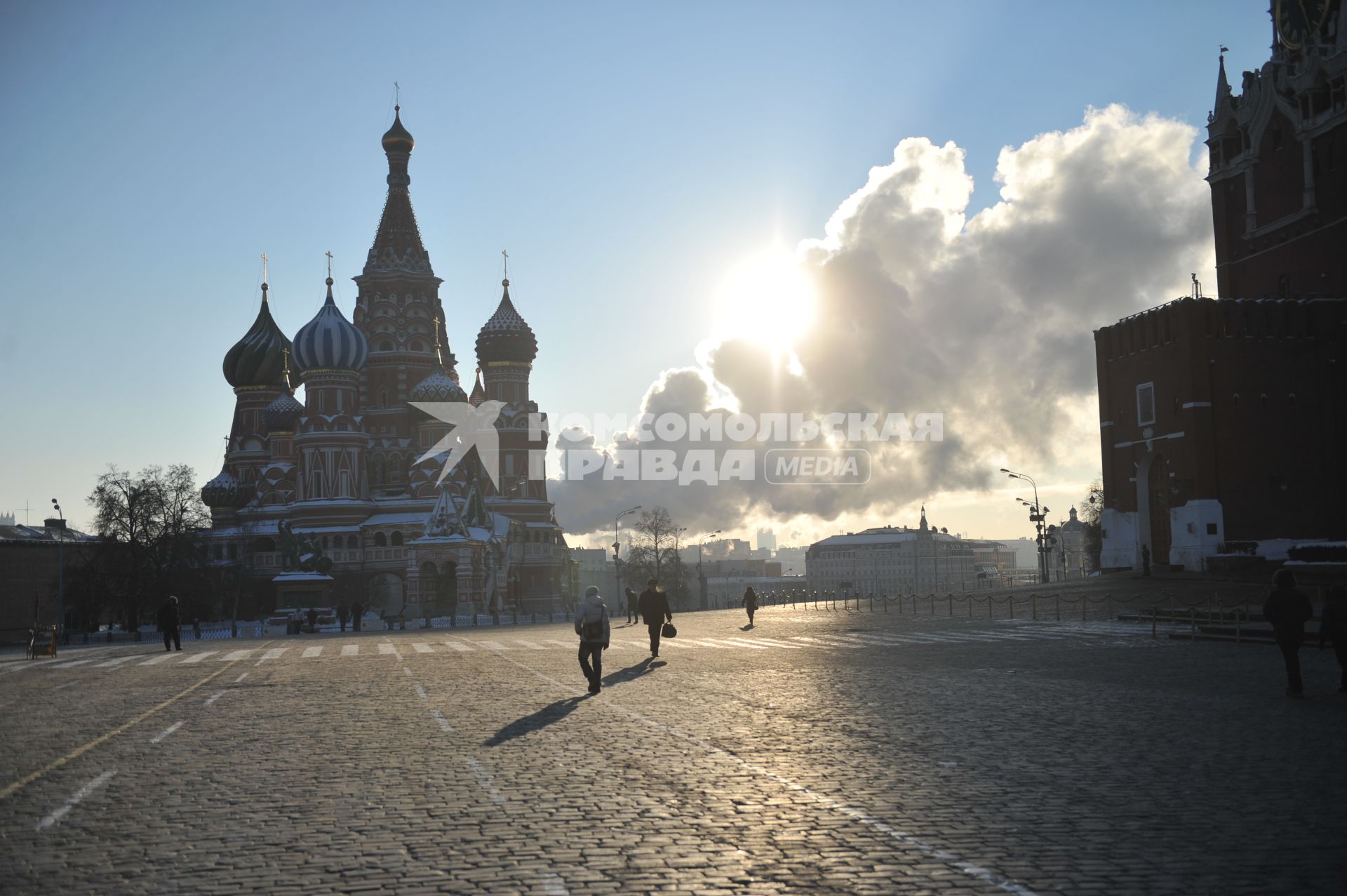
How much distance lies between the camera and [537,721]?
1423cm

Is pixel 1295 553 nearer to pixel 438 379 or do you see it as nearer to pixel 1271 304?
pixel 1271 304

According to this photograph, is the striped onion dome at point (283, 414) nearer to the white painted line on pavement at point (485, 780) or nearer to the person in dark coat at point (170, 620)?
the person in dark coat at point (170, 620)

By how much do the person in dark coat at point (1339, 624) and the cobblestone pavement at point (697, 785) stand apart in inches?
19.2

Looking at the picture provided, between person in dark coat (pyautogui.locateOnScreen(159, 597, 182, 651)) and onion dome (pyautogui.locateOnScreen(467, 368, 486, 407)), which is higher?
onion dome (pyautogui.locateOnScreen(467, 368, 486, 407))

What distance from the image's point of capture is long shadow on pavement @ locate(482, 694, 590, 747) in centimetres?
1270

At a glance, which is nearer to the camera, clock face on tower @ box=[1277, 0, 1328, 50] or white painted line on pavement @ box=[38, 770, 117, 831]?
white painted line on pavement @ box=[38, 770, 117, 831]

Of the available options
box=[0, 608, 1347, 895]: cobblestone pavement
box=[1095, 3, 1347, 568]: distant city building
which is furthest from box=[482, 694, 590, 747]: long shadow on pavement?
box=[1095, 3, 1347, 568]: distant city building

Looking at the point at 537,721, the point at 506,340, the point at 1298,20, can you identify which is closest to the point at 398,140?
the point at 506,340

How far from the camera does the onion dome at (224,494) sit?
9288 centimetres

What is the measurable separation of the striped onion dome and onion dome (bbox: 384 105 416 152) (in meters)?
22.4

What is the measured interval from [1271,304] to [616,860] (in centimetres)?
5583

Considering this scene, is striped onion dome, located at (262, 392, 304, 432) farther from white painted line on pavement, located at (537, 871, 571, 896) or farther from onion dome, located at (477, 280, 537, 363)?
white painted line on pavement, located at (537, 871, 571, 896)

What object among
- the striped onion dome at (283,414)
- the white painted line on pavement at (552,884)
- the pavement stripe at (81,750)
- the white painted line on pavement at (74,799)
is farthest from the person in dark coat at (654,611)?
the striped onion dome at (283,414)

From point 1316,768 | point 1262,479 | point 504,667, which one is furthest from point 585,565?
point 1316,768
